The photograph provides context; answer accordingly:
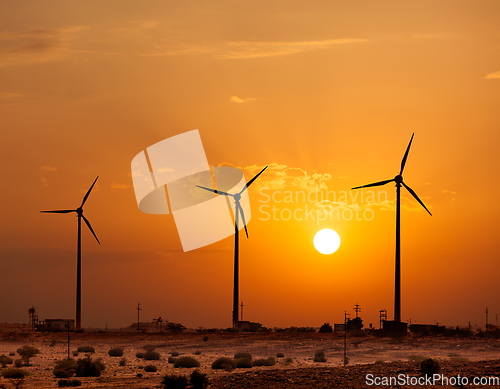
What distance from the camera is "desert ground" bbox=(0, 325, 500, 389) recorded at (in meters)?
44.2

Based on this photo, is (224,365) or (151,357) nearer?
(224,365)

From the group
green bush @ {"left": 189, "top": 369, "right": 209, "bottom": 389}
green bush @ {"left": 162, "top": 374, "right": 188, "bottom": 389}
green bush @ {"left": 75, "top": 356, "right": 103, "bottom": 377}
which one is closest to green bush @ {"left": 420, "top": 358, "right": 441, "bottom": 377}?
green bush @ {"left": 189, "top": 369, "right": 209, "bottom": 389}

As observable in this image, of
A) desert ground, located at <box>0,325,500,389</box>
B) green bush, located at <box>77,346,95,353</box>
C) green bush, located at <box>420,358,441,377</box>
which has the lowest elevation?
green bush, located at <box>77,346,95,353</box>

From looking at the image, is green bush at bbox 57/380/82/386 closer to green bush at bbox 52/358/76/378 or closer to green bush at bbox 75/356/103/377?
green bush at bbox 52/358/76/378

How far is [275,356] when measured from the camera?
235ft

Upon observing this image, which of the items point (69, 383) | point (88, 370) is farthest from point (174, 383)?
point (88, 370)

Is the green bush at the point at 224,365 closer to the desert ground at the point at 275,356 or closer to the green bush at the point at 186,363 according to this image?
the desert ground at the point at 275,356

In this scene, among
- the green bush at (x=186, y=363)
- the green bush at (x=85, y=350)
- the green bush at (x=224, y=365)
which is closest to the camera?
the green bush at (x=224, y=365)

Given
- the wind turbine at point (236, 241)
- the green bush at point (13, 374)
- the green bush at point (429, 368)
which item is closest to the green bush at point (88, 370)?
the green bush at point (13, 374)

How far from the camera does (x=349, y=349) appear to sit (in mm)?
77188

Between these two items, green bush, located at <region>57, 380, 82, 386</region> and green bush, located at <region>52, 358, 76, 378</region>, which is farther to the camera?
green bush, located at <region>52, 358, 76, 378</region>

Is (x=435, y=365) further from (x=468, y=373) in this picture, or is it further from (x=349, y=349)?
(x=349, y=349)

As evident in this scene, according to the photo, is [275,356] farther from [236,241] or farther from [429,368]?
[236,241]

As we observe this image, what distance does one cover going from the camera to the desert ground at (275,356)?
44188 millimetres
